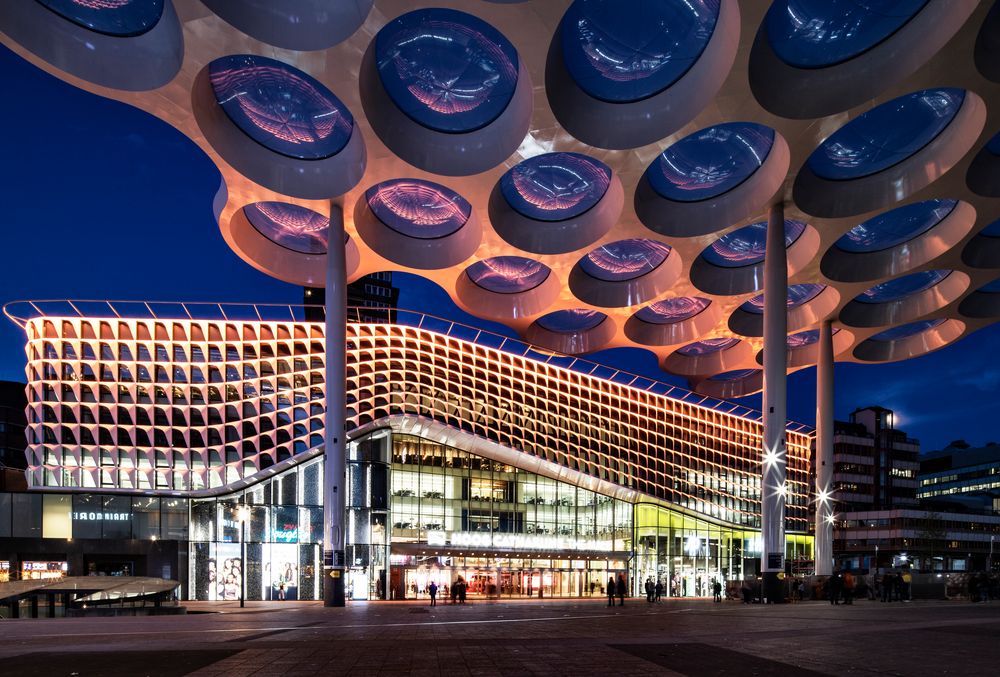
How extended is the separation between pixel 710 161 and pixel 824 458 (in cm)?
1950

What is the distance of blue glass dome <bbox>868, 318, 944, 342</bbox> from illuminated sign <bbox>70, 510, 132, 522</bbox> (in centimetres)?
4916

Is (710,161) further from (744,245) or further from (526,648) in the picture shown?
(526,648)

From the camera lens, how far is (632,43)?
25.1m

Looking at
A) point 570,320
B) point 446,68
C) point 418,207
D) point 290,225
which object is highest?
point 446,68

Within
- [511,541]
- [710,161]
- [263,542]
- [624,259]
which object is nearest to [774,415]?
[710,161]

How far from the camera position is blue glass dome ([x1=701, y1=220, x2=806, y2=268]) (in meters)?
38.6

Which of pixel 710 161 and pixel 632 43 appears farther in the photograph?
pixel 710 161

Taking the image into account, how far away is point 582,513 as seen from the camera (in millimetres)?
58656

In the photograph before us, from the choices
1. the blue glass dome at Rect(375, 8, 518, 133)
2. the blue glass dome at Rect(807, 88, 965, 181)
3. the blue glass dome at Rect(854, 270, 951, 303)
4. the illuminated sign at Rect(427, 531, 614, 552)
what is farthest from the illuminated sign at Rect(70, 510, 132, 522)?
the blue glass dome at Rect(854, 270, 951, 303)

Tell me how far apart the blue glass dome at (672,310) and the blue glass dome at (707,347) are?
5089mm

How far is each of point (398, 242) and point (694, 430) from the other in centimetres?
3739

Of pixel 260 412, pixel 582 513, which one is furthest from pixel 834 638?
pixel 582 513

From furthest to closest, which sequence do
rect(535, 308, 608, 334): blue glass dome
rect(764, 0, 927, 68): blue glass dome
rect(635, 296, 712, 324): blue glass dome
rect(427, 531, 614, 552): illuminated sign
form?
rect(427, 531, 614, 552): illuminated sign
rect(535, 308, 608, 334): blue glass dome
rect(635, 296, 712, 324): blue glass dome
rect(764, 0, 927, 68): blue glass dome

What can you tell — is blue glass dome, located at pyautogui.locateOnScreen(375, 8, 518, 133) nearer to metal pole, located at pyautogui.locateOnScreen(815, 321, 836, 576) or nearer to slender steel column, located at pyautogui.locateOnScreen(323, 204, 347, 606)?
slender steel column, located at pyautogui.locateOnScreen(323, 204, 347, 606)
